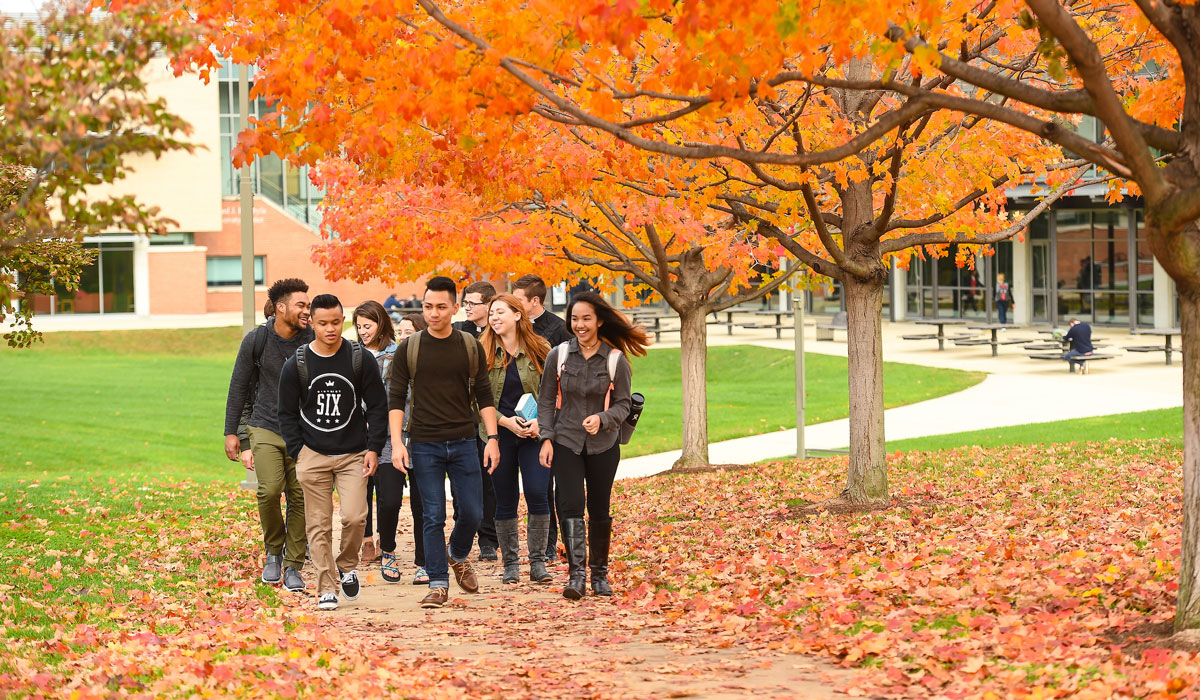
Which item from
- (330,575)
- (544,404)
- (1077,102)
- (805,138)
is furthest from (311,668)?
(805,138)

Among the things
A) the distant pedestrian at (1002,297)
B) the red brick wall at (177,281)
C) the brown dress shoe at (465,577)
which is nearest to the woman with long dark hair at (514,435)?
the brown dress shoe at (465,577)

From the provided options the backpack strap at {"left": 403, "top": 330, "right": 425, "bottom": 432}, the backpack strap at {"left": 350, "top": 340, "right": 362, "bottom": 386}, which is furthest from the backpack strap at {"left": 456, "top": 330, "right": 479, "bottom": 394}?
the backpack strap at {"left": 350, "top": 340, "right": 362, "bottom": 386}

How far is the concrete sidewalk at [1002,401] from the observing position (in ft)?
61.3

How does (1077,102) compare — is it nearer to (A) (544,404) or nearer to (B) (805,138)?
(A) (544,404)

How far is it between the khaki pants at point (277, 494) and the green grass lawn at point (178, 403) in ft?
31.3

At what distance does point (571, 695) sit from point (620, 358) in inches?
110

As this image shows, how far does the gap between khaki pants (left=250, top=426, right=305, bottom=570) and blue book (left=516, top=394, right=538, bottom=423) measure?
5.00ft

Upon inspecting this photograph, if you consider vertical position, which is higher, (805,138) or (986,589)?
(805,138)

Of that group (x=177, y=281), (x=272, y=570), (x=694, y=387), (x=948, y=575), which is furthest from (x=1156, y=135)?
(x=177, y=281)

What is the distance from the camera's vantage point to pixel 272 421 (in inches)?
331

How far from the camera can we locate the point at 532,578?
8.59m

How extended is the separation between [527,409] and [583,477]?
2.49 feet

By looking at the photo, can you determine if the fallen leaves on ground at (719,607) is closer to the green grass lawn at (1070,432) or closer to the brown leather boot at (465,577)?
the brown leather boot at (465,577)

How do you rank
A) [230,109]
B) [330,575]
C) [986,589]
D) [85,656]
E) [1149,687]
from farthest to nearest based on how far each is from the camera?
[230,109]
[330,575]
[986,589]
[85,656]
[1149,687]
